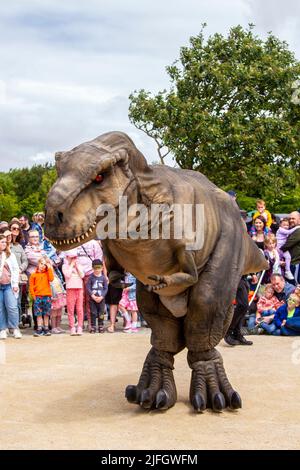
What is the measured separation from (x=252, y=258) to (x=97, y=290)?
193 inches

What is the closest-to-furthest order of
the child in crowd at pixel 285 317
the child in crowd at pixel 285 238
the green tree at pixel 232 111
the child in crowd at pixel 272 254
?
1. the child in crowd at pixel 285 317
2. the child in crowd at pixel 272 254
3. the child in crowd at pixel 285 238
4. the green tree at pixel 232 111

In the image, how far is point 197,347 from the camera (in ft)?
15.7

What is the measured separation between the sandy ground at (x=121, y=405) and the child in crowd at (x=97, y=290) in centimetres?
169

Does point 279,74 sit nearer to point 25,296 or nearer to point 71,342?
point 25,296

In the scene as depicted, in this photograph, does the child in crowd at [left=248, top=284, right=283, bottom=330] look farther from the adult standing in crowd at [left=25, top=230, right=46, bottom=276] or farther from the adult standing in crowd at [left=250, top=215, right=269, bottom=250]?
the adult standing in crowd at [left=25, top=230, right=46, bottom=276]

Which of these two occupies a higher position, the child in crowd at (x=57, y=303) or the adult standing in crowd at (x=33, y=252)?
the adult standing in crowd at (x=33, y=252)

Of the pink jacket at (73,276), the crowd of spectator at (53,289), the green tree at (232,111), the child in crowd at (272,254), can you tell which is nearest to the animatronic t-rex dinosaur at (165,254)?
the crowd of spectator at (53,289)

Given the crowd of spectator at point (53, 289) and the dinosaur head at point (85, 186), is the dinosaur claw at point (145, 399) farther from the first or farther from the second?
the crowd of spectator at point (53, 289)

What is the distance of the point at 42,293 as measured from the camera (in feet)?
31.1

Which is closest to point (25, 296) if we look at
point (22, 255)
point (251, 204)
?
point (22, 255)

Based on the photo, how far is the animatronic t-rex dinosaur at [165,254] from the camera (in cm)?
369

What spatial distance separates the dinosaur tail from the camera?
511 cm

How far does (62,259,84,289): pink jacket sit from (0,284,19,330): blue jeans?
77 cm

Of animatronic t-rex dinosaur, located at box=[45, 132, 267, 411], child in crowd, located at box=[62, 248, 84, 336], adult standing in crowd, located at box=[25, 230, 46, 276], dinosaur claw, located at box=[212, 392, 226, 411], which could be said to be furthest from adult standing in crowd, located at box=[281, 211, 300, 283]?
dinosaur claw, located at box=[212, 392, 226, 411]
